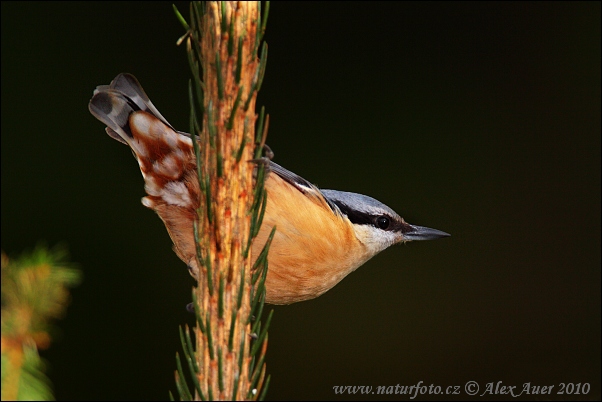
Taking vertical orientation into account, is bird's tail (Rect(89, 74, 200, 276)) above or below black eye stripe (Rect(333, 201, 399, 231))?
above

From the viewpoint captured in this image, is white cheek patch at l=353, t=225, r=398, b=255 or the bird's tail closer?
the bird's tail

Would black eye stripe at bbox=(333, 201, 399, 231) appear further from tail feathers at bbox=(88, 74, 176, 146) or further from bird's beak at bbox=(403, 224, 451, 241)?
tail feathers at bbox=(88, 74, 176, 146)

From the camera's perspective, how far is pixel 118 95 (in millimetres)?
1865

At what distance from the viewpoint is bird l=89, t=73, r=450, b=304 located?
189cm

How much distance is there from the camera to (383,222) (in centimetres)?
240

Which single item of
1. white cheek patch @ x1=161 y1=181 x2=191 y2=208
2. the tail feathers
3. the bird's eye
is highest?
the tail feathers

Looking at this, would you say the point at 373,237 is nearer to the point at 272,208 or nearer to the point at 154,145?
the point at 272,208

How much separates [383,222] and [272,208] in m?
0.54

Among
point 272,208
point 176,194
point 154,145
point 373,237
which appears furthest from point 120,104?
point 373,237

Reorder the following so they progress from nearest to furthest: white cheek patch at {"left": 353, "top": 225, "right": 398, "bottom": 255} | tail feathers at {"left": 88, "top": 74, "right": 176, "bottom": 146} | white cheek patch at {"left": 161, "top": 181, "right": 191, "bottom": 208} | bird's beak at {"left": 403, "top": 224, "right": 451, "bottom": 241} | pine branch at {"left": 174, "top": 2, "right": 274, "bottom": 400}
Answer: pine branch at {"left": 174, "top": 2, "right": 274, "bottom": 400}
tail feathers at {"left": 88, "top": 74, "right": 176, "bottom": 146}
white cheek patch at {"left": 161, "top": 181, "right": 191, "bottom": 208}
white cheek patch at {"left": 353, "top": 225, "right": 398, "bottom": 255}
bird's beak at {"left": 403, "top": 224, "right": 451, "bottom": 241}

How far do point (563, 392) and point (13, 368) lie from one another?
236cm

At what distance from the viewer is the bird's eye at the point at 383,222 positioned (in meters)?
2.38

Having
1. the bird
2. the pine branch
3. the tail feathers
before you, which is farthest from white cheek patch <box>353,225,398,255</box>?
the pine branch

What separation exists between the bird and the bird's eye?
0.13 feet
